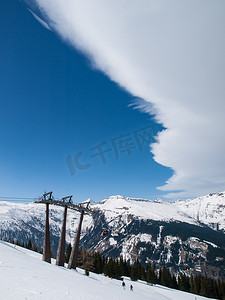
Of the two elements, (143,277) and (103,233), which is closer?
(103,233)

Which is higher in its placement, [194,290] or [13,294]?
[13,294]

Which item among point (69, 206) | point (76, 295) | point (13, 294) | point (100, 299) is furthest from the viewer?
point (69, 206)

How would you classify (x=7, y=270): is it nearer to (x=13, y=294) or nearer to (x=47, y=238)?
(x=13, y=294)

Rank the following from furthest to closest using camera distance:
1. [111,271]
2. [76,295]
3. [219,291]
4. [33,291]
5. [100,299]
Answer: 1. [219,291]
2. [111,271]
3. [100,299]
4. [76,295]
5. [33,291]

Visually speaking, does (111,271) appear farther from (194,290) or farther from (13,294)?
(13,294)

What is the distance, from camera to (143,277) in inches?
3516

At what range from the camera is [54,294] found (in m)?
13.8

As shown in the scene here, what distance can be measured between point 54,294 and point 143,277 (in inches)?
3598

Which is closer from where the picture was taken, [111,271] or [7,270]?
[7,270]

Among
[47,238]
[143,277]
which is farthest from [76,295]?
[143,277]

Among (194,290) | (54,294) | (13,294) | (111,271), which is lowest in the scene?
(194,290)

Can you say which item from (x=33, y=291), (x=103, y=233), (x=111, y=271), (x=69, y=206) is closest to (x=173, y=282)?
(x=111, y=271)

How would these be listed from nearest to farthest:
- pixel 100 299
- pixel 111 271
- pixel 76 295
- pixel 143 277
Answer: pixel 76 295, pixel 100 299, pixel 111 271, pixel 143 277

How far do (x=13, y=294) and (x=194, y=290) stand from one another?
328 ft
